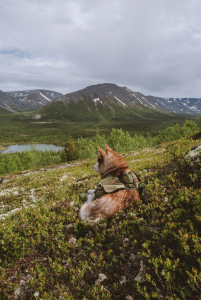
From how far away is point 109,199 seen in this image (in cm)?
541

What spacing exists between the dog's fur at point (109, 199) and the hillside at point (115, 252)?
270 mm

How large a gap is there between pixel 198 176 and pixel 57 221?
5676 mm

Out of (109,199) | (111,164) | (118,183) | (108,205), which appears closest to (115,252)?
(108,205)

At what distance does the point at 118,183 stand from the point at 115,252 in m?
2.08

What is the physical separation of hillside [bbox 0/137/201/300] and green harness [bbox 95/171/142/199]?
0.73 metres

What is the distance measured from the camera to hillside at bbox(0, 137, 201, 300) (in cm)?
305

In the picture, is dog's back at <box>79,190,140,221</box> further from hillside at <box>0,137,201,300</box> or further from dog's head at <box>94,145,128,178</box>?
dog's head at <box>94,145,128,178</box>

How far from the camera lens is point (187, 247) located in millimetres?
3191

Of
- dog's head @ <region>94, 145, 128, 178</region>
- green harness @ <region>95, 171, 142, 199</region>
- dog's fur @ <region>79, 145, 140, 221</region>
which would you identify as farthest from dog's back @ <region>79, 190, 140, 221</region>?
dog's head @ <region>94, 145, 128, 178</region>

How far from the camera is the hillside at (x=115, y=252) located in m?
3.05

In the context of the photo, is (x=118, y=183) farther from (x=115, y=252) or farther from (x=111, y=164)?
(x=115, y=252)

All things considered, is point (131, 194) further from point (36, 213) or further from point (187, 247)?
point (36, 213)

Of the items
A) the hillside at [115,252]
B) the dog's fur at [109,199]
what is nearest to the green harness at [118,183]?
the dog's fur at [109,199]

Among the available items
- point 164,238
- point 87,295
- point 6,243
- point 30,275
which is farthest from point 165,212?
point 6,243
